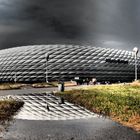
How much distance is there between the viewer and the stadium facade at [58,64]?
113812 millimetres

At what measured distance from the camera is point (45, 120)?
14109mm

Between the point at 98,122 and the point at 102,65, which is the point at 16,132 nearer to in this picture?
the point at 98,122

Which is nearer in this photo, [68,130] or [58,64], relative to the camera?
[68,130]

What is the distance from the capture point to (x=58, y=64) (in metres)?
114

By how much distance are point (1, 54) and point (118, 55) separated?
146ft

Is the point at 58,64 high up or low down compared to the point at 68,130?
up

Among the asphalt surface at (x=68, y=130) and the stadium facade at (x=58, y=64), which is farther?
the stadium facade at (x=58, y=64)

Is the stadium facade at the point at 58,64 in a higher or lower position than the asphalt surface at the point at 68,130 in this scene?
higher

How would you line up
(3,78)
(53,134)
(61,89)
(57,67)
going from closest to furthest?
(53,134) < (61,89) < (57,67) < (3,78)

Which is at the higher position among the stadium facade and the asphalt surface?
the stadium facade

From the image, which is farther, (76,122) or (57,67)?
(57,67)

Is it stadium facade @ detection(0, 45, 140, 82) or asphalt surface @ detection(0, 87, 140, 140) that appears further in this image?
stadium facade @ detection(0, 45, 140, 82)

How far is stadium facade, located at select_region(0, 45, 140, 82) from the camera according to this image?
114 metres

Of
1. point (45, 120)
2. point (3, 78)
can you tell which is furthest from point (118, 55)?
point (45, 120)
